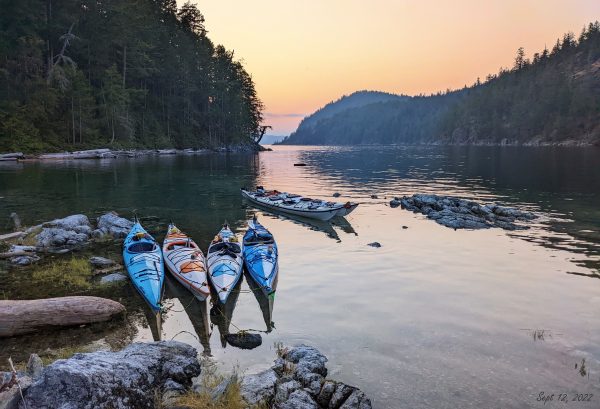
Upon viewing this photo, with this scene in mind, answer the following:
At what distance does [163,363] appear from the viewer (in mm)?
9211

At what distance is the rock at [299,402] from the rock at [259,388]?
14.6 inches

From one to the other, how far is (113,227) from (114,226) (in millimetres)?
227

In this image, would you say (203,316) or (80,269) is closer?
(203,316)

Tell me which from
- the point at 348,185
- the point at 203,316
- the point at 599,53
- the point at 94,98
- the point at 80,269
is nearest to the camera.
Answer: the point at 203,316

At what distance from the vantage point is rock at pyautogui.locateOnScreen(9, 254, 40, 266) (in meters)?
17.9

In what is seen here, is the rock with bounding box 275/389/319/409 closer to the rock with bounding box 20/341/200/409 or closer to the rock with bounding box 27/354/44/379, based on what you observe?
the rock with bounding box 20/341/200/409

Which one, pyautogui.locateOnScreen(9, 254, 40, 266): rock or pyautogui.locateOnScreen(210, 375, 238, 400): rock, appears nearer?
pyautogui.locateOnScreen(210, 375, 238, 400): rock

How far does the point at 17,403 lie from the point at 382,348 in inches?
328

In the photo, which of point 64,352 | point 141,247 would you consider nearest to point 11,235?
point 141,247

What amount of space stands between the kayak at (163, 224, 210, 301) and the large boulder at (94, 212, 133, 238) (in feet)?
17.7

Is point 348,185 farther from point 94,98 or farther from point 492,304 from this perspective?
point 94,98

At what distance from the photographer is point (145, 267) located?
15.5 meters

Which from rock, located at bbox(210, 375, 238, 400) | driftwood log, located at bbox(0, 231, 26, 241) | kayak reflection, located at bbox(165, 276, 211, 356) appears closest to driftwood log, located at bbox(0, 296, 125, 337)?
kayak reflection, located at bbox(165, 276, 211, 356)

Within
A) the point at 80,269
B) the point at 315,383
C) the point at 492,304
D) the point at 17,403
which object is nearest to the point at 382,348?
the point at 315,383
